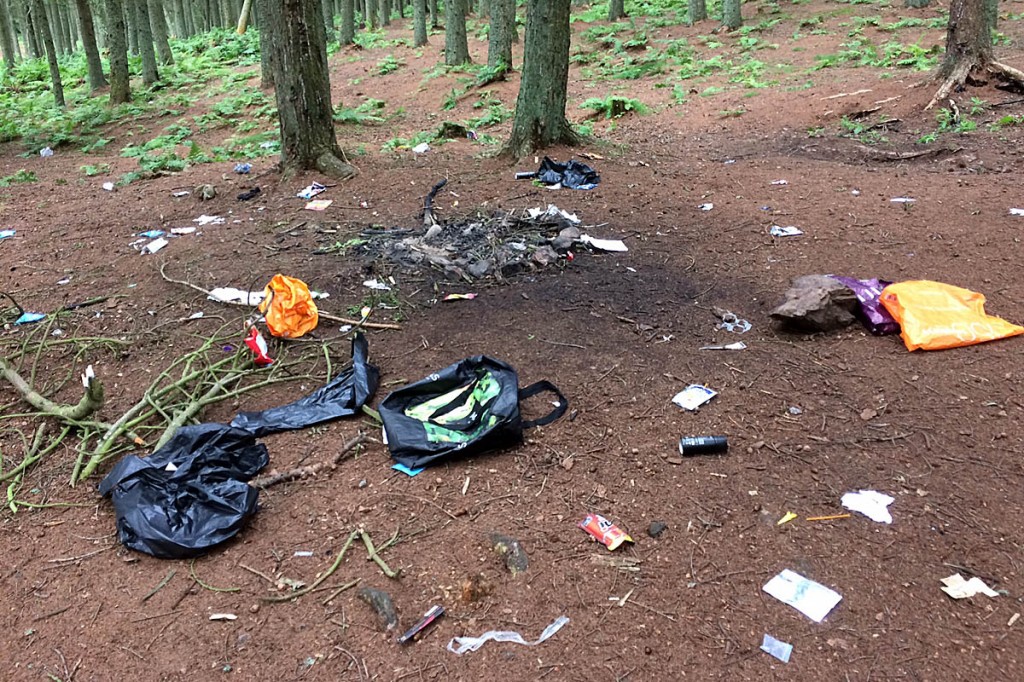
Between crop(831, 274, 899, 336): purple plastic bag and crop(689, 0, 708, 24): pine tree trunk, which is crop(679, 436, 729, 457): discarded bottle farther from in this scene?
crop(689, 0, 708, 24): pine tree trunk

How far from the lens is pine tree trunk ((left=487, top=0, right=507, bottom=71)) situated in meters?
13.3

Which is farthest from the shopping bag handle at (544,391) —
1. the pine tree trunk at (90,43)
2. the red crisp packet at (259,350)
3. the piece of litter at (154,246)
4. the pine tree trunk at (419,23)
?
the pine tree trunk at (419,23)

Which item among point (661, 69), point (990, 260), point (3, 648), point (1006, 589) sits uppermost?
point (661, 69)

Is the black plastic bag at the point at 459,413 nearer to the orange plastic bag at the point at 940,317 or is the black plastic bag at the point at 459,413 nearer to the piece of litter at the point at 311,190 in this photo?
the orange plastic bag at the point at 940,317

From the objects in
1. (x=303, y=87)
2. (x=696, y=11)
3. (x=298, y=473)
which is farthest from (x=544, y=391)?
(x=696, y=11)

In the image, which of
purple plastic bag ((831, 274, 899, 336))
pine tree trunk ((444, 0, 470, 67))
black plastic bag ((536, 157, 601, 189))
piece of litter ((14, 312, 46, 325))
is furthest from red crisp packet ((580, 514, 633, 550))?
pine tree trunk ((444, 0, 470, 67))

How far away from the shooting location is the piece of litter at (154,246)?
601 cm

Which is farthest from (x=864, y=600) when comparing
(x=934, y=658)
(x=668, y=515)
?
(x=668, y=515)

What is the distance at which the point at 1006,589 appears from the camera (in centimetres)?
230

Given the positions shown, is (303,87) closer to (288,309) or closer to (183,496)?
(288,309)

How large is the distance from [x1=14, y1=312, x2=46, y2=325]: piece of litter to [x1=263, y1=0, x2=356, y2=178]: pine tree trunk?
3209mm

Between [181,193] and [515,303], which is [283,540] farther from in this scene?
[181,193]

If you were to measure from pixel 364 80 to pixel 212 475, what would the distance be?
14.9 metres

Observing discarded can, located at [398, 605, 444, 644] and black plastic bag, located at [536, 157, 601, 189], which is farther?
black plastic bag, located at [536, 157, 601, 189]
